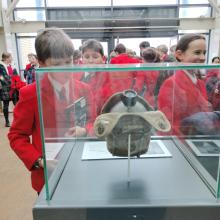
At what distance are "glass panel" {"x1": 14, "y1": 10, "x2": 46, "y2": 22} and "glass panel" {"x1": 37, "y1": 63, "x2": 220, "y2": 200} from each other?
23.7ft

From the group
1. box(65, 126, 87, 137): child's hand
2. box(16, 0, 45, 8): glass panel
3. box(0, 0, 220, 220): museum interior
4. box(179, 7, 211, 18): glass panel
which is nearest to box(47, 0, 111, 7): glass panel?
box(16, 0, 45, 8): glass panel

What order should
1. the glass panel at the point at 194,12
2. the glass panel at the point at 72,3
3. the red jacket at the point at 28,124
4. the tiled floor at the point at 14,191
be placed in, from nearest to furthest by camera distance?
the red jacket at the point at 28,124
the tiled floor at the point at 14,191
the glass panel at the point at 194,12
the glass panel at the point at 72,3

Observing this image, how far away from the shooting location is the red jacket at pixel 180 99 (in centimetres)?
99

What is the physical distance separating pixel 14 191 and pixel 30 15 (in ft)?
21.3

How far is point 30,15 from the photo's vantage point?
7.63 m

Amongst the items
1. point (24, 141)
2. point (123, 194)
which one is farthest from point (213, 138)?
point (24, 141)

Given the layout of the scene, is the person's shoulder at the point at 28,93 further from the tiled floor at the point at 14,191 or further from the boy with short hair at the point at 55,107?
the tiled floor at the point at 14,191

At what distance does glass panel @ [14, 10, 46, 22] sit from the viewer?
7564 mm

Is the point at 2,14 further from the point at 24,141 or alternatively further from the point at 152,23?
the point at 24,141

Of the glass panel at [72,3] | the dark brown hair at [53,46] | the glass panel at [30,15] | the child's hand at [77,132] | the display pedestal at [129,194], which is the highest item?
the glass panel at [72,3]

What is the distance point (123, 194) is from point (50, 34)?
0.69 metres

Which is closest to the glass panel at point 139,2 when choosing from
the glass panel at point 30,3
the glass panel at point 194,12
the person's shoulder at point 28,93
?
the glass panel at point 194,12

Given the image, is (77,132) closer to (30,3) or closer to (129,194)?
(129,194)

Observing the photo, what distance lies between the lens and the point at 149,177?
2.68ft
